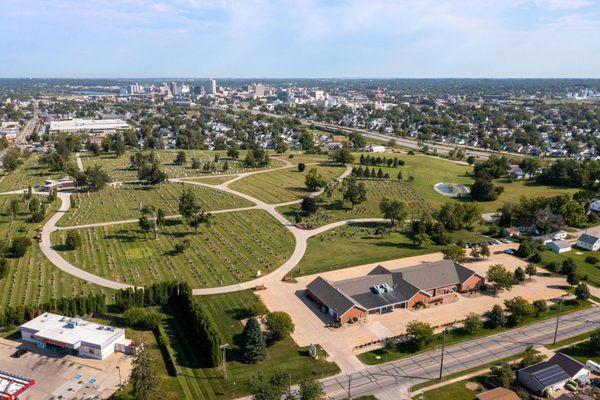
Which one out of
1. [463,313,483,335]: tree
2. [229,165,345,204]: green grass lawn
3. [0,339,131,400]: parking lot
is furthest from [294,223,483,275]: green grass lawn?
[0,339,131,400]: parking lot

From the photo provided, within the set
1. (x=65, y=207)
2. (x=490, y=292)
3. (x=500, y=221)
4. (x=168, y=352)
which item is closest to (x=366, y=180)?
(x=500, y=221)

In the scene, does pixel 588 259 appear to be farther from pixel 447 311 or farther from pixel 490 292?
pixel 447 311

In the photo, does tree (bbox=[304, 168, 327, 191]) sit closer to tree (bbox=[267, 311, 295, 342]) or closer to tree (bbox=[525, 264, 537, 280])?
tree (bbox=[525, 264, 537, 280])

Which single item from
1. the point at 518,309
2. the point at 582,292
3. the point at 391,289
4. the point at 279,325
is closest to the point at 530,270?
the point at 582,292

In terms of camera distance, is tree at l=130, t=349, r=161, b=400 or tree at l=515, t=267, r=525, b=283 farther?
tree at l=515, t=267, r=525, b=283

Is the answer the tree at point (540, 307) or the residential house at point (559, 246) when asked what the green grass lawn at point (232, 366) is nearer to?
the tree at point (540, 307)

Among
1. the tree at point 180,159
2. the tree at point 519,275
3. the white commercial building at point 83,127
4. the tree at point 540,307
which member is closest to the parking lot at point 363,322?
the tree at point 519,275

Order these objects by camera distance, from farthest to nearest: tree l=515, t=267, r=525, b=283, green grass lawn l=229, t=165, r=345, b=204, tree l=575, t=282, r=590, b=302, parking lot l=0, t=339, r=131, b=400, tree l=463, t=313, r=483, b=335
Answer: green grass lawn l=229, t=165, r=345, b=204 → tree l=515, t=267, r=525, b=283 → tree l=575, t=282, r=590, b=302 → tree l=463, t=313, r=483, b=335 → parking lot l=0, t=339, r=131, b=400
